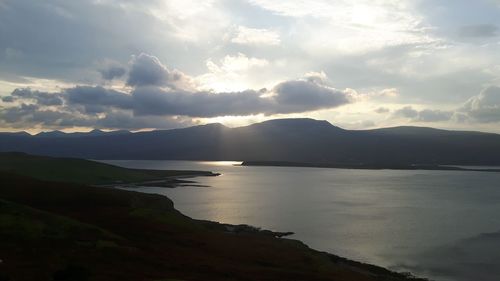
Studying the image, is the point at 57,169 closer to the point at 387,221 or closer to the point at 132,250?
the point at 387,221

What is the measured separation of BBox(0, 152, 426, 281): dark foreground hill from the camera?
123 feet

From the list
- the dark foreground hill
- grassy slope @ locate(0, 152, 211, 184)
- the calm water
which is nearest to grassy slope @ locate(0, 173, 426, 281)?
the dark foreground hill

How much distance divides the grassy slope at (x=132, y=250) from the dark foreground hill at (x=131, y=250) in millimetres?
73

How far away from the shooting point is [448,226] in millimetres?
93562

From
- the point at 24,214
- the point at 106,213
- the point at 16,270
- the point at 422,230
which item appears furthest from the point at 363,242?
the point at 16,270

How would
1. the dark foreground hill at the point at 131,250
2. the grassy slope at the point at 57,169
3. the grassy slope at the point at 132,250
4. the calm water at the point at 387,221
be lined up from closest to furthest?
the dark foreground hill at the point at 131,250 < the grassy slope at the point at 132,250 < the calm water at the point at 387,221 < the grassy slope at the point at 57,169

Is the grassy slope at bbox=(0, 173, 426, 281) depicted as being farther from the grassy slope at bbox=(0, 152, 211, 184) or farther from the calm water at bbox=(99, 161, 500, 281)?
the grassy slope at bbox=(0, 152, 211, 184)

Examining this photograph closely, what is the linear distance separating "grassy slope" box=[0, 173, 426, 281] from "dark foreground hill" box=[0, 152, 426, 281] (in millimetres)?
73

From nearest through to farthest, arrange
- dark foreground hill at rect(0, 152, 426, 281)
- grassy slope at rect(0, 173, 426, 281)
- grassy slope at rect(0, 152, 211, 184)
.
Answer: dark foreground hill at rect(0, 152, 426, 281) → grassy slope at rect(0, 173, 426, 281) → grassy slope at rect(0, 152, 211, 184)

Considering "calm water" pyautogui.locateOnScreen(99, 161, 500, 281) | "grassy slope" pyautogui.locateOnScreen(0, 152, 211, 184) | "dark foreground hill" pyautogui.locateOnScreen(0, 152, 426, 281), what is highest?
"grassy slope" pyautogui.locateOnScreen(0, 152, 211, 184)

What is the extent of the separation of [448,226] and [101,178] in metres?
133

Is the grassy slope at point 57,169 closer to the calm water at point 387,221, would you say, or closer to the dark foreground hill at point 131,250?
the calm water at point 387,221

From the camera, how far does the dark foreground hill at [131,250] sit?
37.5 metres

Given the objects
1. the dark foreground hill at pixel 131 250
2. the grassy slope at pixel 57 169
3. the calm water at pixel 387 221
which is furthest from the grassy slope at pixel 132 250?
the grassy slope at pixel 57 169
